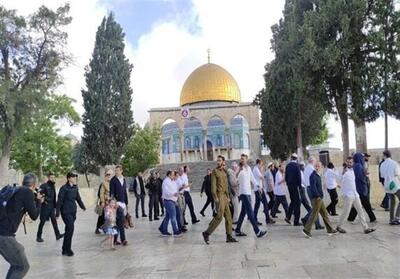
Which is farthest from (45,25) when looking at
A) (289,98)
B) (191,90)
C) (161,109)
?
(191,90)

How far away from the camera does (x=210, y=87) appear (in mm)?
68250

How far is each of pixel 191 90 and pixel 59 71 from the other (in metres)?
41.3

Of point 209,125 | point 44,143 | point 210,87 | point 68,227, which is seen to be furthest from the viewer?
point 210,87

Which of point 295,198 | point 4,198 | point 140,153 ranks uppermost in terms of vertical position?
point 140,153

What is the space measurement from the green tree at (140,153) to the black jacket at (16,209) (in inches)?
1617

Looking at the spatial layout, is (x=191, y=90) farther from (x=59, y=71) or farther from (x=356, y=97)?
(x=356, y=97)

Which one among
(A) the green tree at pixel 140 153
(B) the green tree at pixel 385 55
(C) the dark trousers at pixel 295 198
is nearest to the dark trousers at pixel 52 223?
(C) the dark trousers at pixel 295 198

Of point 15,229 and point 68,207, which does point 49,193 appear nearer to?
point 68,207

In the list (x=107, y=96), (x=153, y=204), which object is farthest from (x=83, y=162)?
(x=153, y=204)

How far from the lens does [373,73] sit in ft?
63.9

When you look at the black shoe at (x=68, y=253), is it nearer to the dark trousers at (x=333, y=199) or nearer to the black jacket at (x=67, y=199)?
the black jacket at (x=67, y=199)

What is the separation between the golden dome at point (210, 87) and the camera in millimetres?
68062

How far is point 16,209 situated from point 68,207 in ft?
13.1

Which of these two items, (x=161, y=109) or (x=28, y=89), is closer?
(x=28, y=89)
